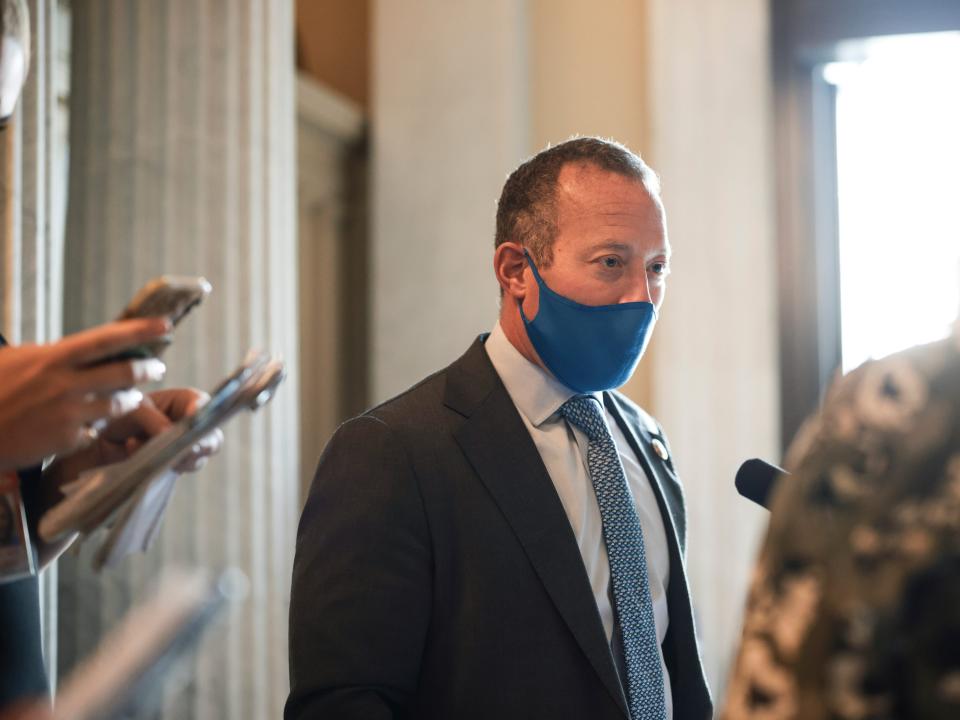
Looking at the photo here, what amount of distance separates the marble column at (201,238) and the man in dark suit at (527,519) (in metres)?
1.64

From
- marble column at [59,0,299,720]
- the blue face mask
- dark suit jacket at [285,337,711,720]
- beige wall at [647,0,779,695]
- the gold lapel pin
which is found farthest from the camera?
beige wall at [647,0,779,695]

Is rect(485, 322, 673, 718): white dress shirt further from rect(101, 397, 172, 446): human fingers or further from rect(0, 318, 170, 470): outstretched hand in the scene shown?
rect(0, 318, 170, 470): outstretched hand

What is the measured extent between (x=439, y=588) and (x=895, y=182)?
324 centimetres

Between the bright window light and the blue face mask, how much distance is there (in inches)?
101

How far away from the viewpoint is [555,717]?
69.2 inches

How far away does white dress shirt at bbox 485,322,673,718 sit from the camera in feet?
6.31

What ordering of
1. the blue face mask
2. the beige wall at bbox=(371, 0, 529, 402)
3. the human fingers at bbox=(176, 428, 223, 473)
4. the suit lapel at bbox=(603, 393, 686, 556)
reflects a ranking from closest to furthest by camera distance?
1. the human fingers at bbox=(176, 428, 223, 473)
2. the blue face mask
3. the suit lapel at bbox=(603, 393, 686, 556)
4. the beige wall at bbox=(371, 0, 529, 402)

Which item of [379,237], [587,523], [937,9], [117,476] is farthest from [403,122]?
[117,476]

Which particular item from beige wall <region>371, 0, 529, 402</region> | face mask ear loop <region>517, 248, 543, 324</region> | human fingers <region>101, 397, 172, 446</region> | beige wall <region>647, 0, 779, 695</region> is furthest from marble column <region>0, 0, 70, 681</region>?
beige wall <region>647, 0, 779, 695</region>

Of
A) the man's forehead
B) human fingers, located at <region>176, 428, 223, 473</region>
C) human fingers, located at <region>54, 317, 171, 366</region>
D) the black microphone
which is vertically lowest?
the black microphone

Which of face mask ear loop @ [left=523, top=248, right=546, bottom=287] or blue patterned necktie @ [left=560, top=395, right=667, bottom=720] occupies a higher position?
face mask ear loop @ [left=523, top=248, right=546, bottom=287]

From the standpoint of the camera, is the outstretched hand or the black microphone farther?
the black microphone

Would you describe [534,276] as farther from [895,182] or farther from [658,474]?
[895,182]

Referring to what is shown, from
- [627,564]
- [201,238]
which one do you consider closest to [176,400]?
[627,564]
